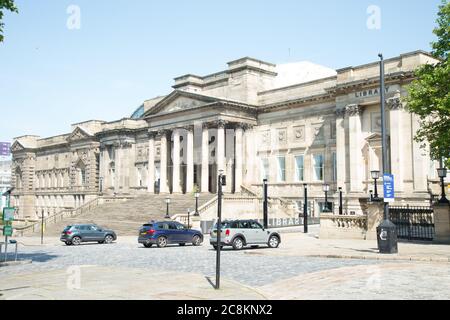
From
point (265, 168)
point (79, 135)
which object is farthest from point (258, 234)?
point (79, 135)

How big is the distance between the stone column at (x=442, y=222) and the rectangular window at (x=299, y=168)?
30758 mm

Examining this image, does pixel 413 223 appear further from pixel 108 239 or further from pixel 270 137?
pixel 270 137

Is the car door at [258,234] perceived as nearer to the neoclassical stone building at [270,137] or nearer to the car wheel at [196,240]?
the car wheel at [196,240]

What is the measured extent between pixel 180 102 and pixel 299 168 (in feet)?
55.7

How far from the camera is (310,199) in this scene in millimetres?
55000

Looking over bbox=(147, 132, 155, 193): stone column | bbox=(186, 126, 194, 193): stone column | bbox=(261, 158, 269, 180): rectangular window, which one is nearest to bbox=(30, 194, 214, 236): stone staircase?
bbox=(186, 126, 194, 193): stone column

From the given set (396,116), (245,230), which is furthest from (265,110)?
(245,230)

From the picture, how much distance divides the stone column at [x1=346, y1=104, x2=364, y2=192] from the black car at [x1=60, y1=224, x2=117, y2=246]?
951 inches

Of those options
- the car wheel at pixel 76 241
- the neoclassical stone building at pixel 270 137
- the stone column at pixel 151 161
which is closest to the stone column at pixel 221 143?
the neoclassical stone building at pixel 270 137

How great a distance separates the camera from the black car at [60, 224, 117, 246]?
35.2m

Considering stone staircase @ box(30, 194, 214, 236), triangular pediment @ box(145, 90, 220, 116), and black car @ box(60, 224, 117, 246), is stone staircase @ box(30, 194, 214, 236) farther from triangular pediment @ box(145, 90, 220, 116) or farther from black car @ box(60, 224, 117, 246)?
triangular pediment @ box(145, 90, 220, 116)

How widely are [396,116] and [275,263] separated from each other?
102 feet

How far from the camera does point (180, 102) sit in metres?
63.2

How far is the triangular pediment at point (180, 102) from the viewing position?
59.8 meters
